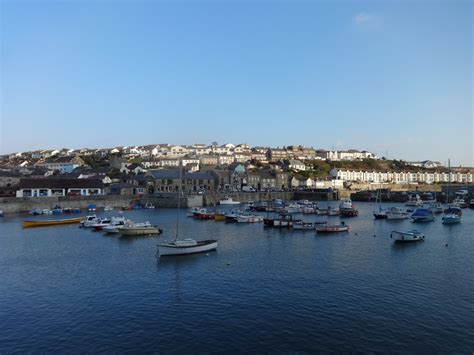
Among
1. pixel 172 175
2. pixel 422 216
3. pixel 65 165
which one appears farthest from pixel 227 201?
pixel 65 165

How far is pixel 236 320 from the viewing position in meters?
16.3

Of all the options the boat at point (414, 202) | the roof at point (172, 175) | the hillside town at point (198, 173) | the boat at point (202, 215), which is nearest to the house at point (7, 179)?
the hillside town at point (198, 173)

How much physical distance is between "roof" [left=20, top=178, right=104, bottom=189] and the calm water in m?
36.0

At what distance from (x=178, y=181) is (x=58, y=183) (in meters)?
22.0

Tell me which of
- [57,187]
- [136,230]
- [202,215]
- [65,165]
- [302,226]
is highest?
[65,165]

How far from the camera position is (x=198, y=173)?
290 ft

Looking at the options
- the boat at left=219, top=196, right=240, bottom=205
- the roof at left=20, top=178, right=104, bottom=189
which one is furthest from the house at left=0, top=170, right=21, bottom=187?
the boat at left=219, top=196, right=240, bottom=205

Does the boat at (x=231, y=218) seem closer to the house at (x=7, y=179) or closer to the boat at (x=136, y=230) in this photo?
the boat at (x=136, y=230)

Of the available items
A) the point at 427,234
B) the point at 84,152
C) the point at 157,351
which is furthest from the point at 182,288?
the point at 84,152

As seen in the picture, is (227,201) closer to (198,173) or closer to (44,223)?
(198,173)

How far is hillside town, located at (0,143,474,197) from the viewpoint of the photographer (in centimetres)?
7306

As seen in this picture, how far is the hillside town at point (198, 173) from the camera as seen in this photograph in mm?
73062

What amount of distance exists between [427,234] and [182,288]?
2750 cm

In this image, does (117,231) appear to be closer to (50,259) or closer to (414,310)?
(50,259)
